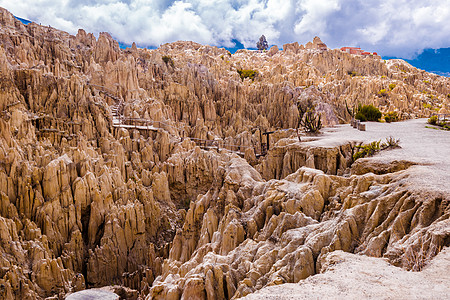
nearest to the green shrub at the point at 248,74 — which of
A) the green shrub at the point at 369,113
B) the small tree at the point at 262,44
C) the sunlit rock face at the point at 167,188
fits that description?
the sunlit rock face at the point at 167,188

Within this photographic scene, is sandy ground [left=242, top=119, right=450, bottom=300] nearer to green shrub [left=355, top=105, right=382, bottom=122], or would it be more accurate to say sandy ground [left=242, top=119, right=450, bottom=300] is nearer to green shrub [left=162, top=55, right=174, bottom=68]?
green shrub [left=355, top=105, right=382, bottom=122]

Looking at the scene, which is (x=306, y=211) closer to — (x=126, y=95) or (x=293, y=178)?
(x=293, y=178)

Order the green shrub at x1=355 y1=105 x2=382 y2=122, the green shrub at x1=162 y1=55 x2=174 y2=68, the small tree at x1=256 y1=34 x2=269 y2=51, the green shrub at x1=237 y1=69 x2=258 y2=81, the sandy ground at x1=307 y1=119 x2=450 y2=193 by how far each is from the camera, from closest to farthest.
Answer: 1. the sandy ground at x1=307 y1=119 x2=450 y2=193
2. the green shrub at x1=355 y1=105 x2=382 y2=122
3. the green shrub at x1=162 y1=55 x2=174 y2=68
4. the green shrub at x1=237 y1=69 x2=258 y2=81
5. the small tree at x1=256 y1=34 x2=269 y2=51

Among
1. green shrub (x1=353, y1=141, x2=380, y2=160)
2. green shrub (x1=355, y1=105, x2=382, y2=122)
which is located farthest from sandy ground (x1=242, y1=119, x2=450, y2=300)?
green shrub (x1=355, y1=105, x2=382, y2=122)

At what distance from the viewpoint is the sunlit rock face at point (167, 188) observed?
8430 mm

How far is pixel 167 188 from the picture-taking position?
82.5 ft

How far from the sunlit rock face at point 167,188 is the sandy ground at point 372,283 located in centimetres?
56

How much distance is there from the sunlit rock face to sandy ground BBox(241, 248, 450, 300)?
561 millimetres

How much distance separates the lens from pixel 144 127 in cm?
3142

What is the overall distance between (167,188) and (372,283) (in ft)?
67.2

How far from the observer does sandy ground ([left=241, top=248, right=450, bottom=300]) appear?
5.44 metres

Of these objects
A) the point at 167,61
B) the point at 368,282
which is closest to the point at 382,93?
the point at 167,61

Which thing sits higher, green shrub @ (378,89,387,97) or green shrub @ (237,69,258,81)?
green shrub @ (237,69,258,81)

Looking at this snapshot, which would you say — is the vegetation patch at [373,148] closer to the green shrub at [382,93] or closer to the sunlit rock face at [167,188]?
the sunlit rock face at [167,188]
